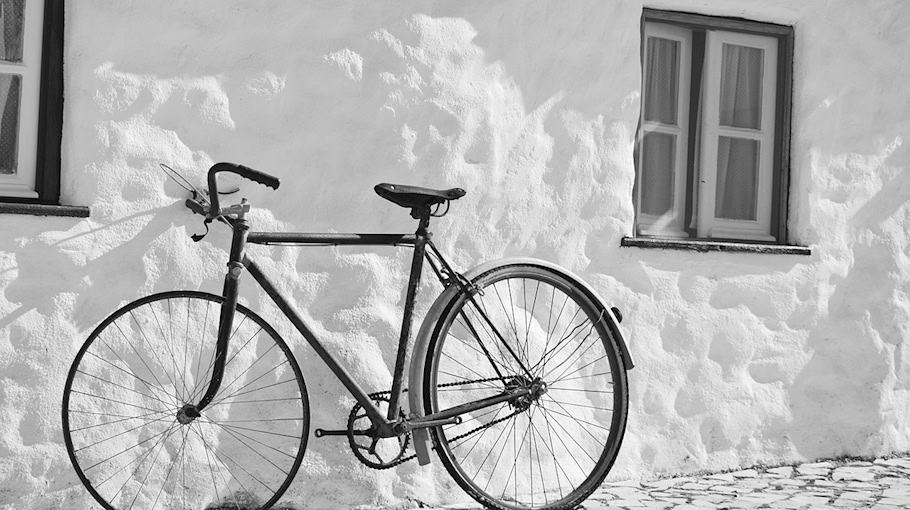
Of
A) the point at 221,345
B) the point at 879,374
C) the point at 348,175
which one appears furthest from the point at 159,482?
the point at 879,374

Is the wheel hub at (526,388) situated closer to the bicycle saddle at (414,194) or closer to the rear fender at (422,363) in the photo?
the rear fender at (422,363)

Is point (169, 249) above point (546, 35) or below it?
below

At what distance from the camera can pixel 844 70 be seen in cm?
566

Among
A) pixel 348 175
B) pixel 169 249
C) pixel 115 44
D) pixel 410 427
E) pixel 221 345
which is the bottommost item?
pixel 410 427

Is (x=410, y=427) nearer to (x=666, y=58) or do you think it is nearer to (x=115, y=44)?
(x=115, y=44)

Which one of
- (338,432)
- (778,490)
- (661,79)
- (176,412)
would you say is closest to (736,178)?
(661,79)

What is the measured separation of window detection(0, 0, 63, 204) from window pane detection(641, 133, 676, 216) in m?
2.76

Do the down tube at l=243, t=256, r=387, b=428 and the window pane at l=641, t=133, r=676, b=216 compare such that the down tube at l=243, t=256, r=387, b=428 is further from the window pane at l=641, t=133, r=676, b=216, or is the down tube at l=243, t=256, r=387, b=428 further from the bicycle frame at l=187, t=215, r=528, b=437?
the window pane at l=641, t=133, r=676, b=216

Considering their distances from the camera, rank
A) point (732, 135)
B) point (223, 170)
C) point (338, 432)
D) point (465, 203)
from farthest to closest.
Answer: point (732, 135) → point (465, 203) → point (338, 432) → point (223, 170)

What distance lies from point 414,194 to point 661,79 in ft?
6.68

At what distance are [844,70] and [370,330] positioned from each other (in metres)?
2.83

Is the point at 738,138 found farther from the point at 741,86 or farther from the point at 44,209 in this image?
the point at 44,209

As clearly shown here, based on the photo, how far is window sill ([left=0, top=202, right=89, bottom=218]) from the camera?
13.2 feet

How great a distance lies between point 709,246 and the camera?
5.33 m
